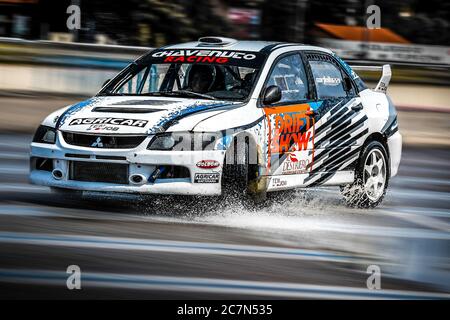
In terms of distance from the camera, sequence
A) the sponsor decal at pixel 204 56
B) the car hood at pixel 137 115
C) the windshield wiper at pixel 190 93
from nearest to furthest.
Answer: the car hood at pixel 137 115 → the windshield wiper at pixel 190 93 → the sponsor decal at pixel 204 56

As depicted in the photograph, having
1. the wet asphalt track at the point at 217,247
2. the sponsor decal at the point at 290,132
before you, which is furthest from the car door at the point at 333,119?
the wet asphalt track at the point at 217,247

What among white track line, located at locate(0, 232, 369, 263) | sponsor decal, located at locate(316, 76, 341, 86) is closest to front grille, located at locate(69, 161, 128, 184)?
white track line, located at locate(0, 232, 369, 263)

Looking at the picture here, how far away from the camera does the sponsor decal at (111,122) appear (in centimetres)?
942

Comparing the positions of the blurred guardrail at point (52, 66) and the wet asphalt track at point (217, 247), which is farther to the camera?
the blurred guardrail at point (52, 66)

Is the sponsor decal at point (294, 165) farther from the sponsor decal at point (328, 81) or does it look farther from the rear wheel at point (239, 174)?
the sponsor decal at point (328, 81)

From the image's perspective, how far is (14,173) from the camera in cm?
1262

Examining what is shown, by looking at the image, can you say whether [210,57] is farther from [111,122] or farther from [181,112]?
[111,122]

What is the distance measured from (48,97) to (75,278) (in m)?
14.5

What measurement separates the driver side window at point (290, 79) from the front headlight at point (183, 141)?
1335 mm

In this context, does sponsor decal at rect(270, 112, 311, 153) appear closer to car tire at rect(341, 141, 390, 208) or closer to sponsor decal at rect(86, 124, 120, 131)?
car tire at rect(341, 141, 390, 208)

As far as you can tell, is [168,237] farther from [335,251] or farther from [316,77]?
[316,77]

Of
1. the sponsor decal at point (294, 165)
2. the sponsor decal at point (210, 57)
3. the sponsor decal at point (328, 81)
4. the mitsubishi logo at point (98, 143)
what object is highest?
the sponsor decal at point (210, 57)

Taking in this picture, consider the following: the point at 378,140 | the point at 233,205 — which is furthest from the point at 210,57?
the point at 378,140
